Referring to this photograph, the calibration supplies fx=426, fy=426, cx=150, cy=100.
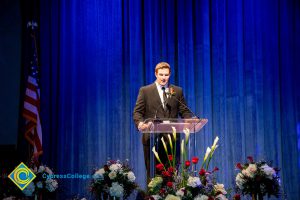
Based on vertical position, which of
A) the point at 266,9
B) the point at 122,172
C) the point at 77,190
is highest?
the point at 266,9

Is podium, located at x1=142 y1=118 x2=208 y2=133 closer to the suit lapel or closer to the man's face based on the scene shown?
the suit lapel

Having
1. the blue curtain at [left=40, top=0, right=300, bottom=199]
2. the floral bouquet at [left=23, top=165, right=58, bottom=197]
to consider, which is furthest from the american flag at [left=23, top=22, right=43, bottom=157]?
the floral bouquet at [left=23, top=165, right=58, bottom=197]

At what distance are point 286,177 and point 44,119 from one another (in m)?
3.99

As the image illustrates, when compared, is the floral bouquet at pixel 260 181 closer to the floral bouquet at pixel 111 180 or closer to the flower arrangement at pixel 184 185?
the flower arrangement at pixel 184 185

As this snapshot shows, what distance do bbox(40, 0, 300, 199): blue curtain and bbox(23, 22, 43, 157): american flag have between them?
205mm

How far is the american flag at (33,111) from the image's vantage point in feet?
21.6

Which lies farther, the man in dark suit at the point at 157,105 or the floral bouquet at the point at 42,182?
the floral bouquet at the point at 42,182

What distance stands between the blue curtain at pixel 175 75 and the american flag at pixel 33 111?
0.21 meters

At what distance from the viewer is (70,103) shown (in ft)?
22.9

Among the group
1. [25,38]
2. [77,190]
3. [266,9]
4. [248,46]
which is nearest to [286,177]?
[248,46]

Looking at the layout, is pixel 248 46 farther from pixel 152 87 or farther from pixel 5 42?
pixel 5 42

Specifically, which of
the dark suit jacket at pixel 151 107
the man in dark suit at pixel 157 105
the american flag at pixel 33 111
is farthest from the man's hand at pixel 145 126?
the american flag at pixel 33 111

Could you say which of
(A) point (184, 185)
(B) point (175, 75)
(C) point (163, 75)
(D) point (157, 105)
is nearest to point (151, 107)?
(D) point (157, 105)

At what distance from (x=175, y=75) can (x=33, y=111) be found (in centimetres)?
235
